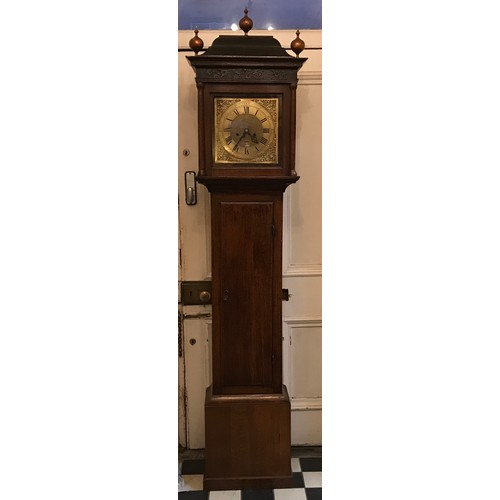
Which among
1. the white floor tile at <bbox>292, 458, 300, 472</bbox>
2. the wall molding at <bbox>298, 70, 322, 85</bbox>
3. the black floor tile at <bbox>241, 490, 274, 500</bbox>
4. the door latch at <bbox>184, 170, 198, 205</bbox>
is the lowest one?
the black floor tile at <bbox>241, 490, 274, 500</bbox>

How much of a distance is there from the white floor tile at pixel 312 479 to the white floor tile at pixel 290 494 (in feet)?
0.18

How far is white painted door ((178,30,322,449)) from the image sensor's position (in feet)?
7.77

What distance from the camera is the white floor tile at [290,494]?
206cm

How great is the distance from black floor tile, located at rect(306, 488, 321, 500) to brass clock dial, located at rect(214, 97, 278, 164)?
130 cm

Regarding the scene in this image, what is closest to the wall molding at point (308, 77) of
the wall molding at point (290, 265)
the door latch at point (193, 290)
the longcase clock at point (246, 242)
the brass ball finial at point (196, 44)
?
the longcase clock at point (246, 242)

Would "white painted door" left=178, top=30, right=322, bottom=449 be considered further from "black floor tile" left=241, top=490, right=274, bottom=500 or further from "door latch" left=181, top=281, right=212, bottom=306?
"black floor tile" left=241, top=490, right=274, bottom=500

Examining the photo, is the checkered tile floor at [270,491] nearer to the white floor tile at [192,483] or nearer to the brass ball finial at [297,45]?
the white floor tile at [192,483]

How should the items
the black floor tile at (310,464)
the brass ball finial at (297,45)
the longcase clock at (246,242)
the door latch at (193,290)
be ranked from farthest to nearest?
the door latch at (193,290) < the black floor tile at (310,464) < the brass ball finial at (297,45) < the longcase clock at (246,242)

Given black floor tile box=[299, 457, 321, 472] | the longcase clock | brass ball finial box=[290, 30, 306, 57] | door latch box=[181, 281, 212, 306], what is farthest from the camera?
door latch box=[181, 281, 212, 306]

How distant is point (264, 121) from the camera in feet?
6.79

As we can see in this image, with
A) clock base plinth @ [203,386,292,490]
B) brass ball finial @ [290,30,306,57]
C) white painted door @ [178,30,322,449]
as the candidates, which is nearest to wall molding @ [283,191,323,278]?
white painted door @ [178,30,322,449]

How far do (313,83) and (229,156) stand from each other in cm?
61
